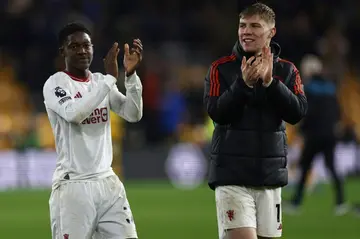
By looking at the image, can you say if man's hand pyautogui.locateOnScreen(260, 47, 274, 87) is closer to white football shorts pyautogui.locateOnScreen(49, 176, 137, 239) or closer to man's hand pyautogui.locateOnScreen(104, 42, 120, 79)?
man's hand pyautogui.locateOnScreen(104, 42, 120, 79)

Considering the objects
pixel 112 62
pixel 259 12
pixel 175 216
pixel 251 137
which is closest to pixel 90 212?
pixel 112 62

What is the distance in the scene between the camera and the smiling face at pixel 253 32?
6739mm

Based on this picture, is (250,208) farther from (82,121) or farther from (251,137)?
(82,121)

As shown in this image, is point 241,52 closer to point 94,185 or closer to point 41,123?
point 94,185

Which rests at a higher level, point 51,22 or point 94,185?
point 51,22

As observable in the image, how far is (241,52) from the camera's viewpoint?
688 cm

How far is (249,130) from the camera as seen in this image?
6832 millimetres

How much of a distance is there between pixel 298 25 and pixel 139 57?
55.2ft

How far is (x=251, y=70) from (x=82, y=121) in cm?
137

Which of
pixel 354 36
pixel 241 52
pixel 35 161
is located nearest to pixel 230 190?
pixel 241 52

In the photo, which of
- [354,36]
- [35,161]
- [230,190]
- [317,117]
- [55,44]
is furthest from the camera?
A: [354,36]

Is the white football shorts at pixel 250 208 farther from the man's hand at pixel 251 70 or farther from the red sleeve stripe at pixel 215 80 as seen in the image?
the man's hand at pixel 251 70

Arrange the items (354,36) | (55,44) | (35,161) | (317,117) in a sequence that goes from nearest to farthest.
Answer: (317,117)
(35,161)
(55,44)
(354,36)

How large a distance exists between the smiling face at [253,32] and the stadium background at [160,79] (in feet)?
30.7
